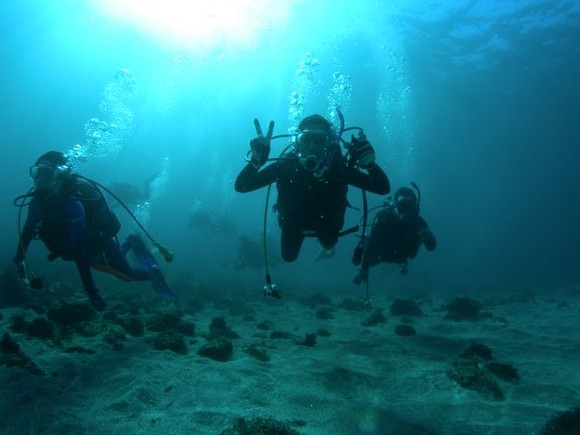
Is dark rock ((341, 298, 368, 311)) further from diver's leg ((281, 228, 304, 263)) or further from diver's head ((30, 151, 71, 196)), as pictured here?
diver's head ((30, 151, 71, 196))

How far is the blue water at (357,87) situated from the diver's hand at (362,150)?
22.9 metres

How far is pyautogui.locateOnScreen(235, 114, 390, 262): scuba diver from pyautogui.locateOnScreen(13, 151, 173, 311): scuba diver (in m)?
2.42

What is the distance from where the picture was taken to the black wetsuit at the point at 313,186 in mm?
5820

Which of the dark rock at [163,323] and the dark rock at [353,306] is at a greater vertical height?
the dark rock at [163,323]

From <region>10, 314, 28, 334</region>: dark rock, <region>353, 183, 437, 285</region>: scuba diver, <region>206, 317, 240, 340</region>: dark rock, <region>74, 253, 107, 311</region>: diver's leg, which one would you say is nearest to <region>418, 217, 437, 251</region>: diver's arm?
<region>353, 183, 437, 285</region>: scuba diver

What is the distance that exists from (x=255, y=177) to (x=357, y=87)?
41623 mm

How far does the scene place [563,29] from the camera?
96.6 ft

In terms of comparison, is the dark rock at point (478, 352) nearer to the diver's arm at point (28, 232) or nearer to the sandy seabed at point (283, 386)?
the sandy seabed at point (283, 386)

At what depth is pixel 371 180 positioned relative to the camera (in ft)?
19.8

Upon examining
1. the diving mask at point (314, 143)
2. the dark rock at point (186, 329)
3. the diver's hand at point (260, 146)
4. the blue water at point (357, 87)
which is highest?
the blue water at point (357, 87)

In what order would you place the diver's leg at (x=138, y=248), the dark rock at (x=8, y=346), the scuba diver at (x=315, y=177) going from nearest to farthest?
the dark rock at (x=8, y=346) → the scuba diver at (x=315, y=177) → the diver's leg at (x=138, y=248)

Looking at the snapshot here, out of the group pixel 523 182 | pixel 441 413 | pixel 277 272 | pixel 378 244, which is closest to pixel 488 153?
pixel 523 182

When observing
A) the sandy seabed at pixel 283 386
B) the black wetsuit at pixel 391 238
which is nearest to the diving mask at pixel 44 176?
the sandy seabed at pixel 283 386

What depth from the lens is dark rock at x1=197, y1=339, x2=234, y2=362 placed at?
245 inches
